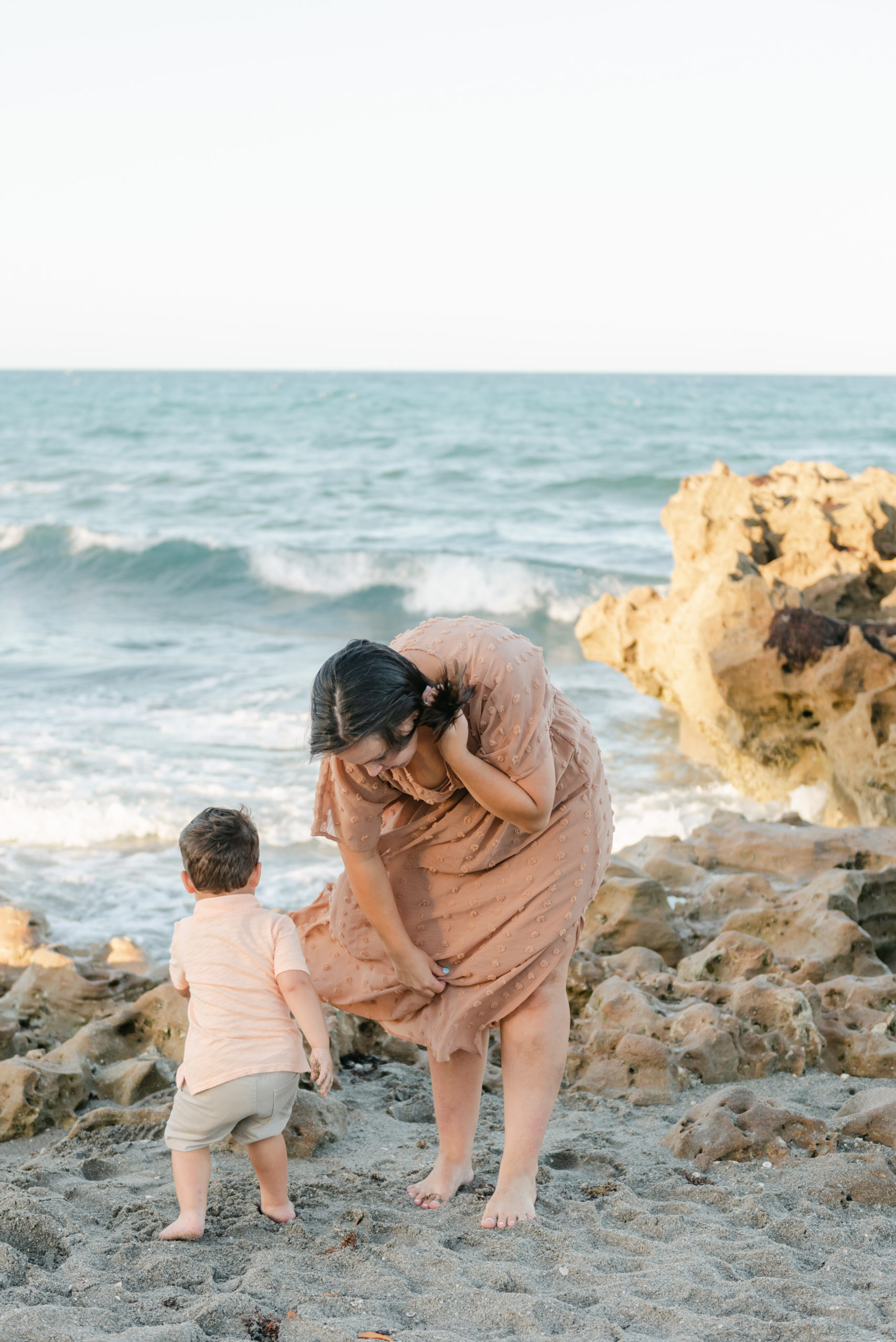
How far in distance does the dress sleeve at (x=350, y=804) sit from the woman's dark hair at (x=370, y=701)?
0.50ft

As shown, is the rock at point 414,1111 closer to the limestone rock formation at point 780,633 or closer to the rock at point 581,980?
the rock at point 581,980

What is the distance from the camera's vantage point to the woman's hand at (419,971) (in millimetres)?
2695

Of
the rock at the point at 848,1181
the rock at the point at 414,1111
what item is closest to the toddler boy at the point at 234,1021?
the rock at the point at 414,1111

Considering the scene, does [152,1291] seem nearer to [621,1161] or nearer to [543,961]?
[543,961]

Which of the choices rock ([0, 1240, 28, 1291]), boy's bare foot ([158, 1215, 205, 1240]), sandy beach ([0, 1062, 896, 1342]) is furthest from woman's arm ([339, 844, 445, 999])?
rock ([0, 1240, 28, 1291])

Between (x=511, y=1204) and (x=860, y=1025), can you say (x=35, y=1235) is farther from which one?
(x=860, y=1025)

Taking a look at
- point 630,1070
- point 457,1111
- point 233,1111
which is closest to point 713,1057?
point 630,1070

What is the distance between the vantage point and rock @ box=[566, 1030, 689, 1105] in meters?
3.45

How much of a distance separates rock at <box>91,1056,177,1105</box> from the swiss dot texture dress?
1.02 m

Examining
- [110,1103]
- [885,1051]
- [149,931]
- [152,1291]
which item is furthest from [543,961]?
[149,931]

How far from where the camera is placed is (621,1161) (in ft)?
9.86

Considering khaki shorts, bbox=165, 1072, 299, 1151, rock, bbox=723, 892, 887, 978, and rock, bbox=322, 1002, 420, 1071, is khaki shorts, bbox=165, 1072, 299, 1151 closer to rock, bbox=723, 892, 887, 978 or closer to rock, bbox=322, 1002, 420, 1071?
rock, bbox=322, 1002, 420, 1071

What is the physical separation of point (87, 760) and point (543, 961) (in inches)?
228

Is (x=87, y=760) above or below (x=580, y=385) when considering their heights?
below
